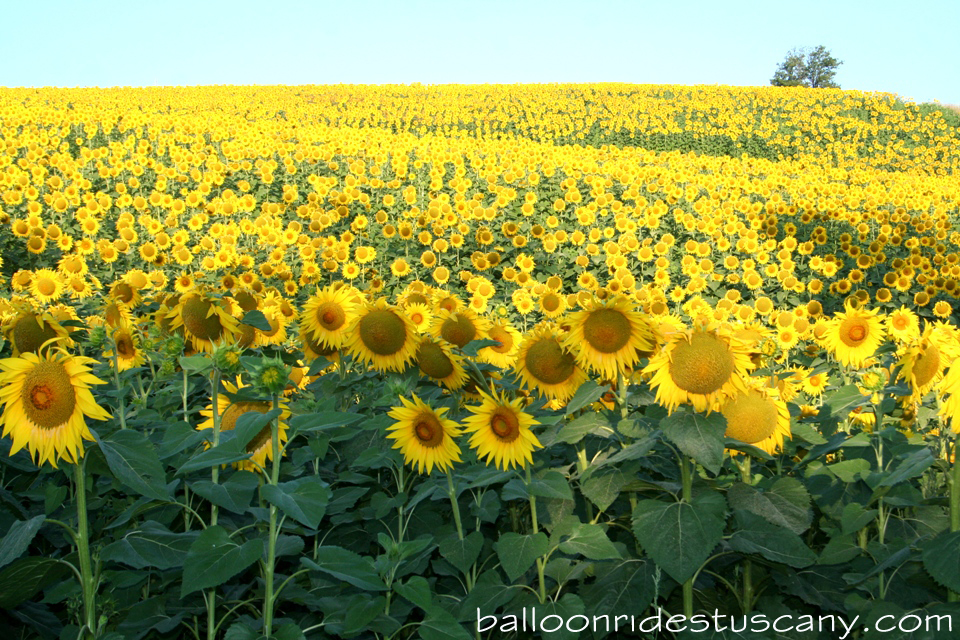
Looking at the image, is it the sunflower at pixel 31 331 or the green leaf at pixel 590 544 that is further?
the sunflower at pixel 31 331

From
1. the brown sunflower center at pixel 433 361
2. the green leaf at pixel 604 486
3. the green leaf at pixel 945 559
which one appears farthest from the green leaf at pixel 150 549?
the green leaf at pixel 945 559

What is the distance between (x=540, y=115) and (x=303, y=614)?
97.5ft

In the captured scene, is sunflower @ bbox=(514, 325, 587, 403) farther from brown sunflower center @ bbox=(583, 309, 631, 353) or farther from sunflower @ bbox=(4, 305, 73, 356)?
sunflower @ bbox=(4, 305, 73, 356)

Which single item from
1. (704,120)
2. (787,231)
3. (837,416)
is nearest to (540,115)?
(704,120)

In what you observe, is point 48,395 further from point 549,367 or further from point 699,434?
point 699,434

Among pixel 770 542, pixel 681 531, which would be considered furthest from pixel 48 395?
pixel 770 542

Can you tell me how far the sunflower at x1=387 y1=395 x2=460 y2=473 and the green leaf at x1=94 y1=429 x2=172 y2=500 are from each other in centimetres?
75

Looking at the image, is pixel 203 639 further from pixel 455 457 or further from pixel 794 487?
pixel 794 487

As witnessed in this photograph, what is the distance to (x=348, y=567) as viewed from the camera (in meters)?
2.20

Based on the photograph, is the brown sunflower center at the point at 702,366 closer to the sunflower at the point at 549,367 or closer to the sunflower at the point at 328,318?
the sunflower at the point at 549,367

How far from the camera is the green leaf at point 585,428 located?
8.16 ft

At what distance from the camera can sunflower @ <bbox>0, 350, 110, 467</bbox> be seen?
213cm

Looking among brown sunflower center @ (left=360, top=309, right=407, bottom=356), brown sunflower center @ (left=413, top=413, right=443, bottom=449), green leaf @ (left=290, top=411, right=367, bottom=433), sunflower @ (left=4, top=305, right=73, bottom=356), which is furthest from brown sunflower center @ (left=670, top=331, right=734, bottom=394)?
sunflower @ (left=4, top=305, right=73, bottom=356)

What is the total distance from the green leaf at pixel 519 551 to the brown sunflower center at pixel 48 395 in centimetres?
135
